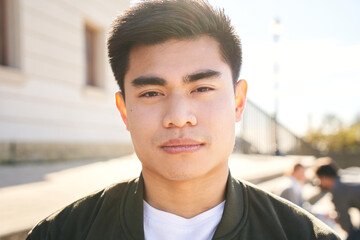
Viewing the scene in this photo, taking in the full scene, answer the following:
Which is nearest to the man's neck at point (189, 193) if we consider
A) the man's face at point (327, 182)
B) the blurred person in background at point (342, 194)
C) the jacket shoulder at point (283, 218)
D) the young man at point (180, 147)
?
the young man at point (180, 147)

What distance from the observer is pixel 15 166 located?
18.7 feet

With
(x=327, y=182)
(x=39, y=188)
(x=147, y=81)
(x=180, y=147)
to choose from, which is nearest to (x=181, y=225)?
(x=180, y=147)

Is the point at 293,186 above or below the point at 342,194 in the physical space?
above

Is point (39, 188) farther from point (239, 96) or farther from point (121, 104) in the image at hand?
point (239, 96)

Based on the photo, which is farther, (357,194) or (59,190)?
(357,194)

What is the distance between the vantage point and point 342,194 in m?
5.28

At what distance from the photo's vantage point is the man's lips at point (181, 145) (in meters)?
1.44

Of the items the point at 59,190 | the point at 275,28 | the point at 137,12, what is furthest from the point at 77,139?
the point at 275,28

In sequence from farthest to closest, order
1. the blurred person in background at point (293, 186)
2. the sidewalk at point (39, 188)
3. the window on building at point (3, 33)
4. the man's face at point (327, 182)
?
the window on building at point (3, 33)
the man's face at point (327, 182)
the blurred person in background at point (293, 186)
the sidewalk at point (39, 188)

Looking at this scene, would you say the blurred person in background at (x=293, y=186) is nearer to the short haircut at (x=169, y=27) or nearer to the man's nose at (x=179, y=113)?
the short haircut at (x=169, y=27)

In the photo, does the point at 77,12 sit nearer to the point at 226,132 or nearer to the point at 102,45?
the point at 102,45

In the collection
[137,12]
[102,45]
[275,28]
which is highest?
[275,28]

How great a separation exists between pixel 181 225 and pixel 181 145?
1.26 ft

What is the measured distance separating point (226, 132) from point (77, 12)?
24.4ft
